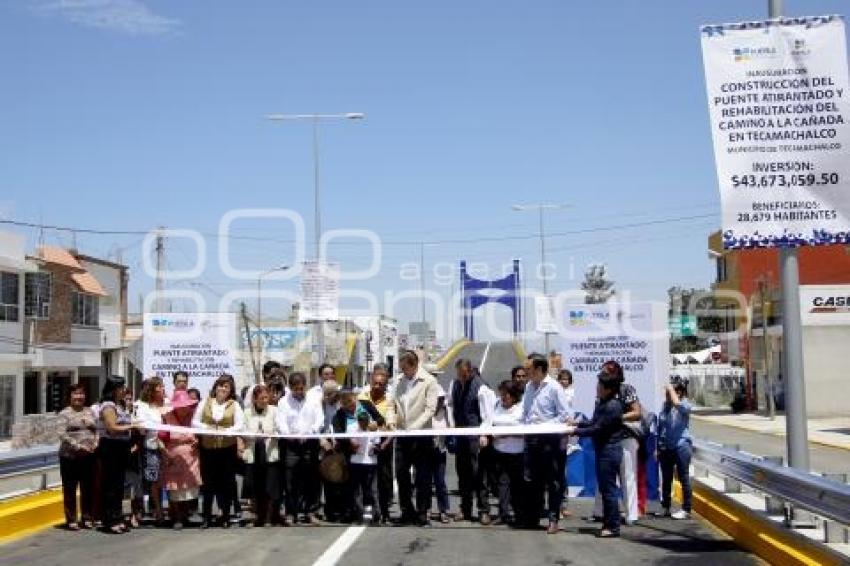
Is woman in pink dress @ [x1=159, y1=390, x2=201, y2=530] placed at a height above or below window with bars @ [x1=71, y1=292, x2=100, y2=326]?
below

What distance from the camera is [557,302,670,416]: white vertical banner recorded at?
46.0 feet

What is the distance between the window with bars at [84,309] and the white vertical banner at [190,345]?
32139mm

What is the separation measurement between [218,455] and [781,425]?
3142cm

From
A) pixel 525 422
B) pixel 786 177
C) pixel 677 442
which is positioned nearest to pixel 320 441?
pixel 525 422

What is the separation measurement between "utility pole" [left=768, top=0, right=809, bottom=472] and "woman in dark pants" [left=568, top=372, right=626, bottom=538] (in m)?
1.75

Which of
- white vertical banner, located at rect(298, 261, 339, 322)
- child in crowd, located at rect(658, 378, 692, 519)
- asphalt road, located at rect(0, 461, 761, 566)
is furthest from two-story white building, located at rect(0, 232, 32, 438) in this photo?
child in crowd, located at rect(658, 378, 692, 519)

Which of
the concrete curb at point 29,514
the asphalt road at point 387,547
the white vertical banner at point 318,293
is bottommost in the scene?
the asphalt road at point 387,547

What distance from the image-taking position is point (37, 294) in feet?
140

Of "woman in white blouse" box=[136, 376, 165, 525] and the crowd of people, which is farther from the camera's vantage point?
"woman in white blouse" box=[136, 376, 165, 525]

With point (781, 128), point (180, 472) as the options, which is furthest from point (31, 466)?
point (781, 128)

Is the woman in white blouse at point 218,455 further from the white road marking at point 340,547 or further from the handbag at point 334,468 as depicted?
the white road marking at point 340,547

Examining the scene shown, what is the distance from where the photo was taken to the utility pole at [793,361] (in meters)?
10.0

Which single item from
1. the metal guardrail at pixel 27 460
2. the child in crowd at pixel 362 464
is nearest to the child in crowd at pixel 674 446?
the child in crowd at pixel 362 464

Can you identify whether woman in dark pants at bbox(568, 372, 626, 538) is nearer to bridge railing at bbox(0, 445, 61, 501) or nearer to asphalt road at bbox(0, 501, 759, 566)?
asphalt road at bbox(0, 501, 759, 566)
